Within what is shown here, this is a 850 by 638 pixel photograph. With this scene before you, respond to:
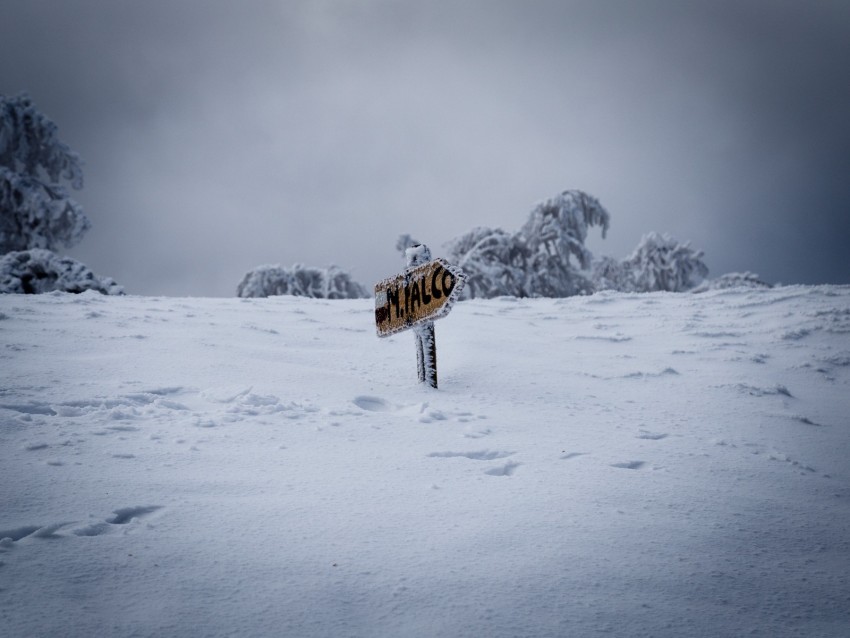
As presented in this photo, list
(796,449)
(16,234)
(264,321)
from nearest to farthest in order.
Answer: (796,449) → (264,321) → (16,234)

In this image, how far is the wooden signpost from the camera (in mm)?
3205

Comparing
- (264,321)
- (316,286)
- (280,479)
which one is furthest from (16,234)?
(280,479)

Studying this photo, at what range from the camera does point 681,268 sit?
17734mm

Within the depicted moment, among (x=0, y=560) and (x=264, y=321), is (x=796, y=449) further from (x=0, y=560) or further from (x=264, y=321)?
(x=264, y=321)

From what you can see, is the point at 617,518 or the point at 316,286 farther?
the point at 316,286

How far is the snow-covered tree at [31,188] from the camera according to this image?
14922mm

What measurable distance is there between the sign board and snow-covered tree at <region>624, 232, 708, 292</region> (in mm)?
16428

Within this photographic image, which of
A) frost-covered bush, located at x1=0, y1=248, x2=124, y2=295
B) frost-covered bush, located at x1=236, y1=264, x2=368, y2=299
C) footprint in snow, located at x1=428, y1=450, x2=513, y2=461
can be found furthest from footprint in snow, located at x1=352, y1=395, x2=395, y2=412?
frost-covered bush, located at x1=236, y1=264, x2=368, y2=299

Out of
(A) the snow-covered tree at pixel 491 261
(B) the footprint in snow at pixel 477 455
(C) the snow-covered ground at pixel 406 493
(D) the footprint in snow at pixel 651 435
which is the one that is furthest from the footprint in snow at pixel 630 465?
(A) the snow-covered tree at pixel 491 261

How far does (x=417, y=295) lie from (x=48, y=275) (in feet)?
26.7

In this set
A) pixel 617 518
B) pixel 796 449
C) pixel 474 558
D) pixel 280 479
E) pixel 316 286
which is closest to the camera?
pixel 474 558

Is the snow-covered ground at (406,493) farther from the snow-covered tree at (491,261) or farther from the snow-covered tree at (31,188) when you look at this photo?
the snow-covered tree at (31,188)

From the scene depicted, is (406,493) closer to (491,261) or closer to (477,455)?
(477,455)

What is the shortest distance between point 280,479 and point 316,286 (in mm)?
16040
